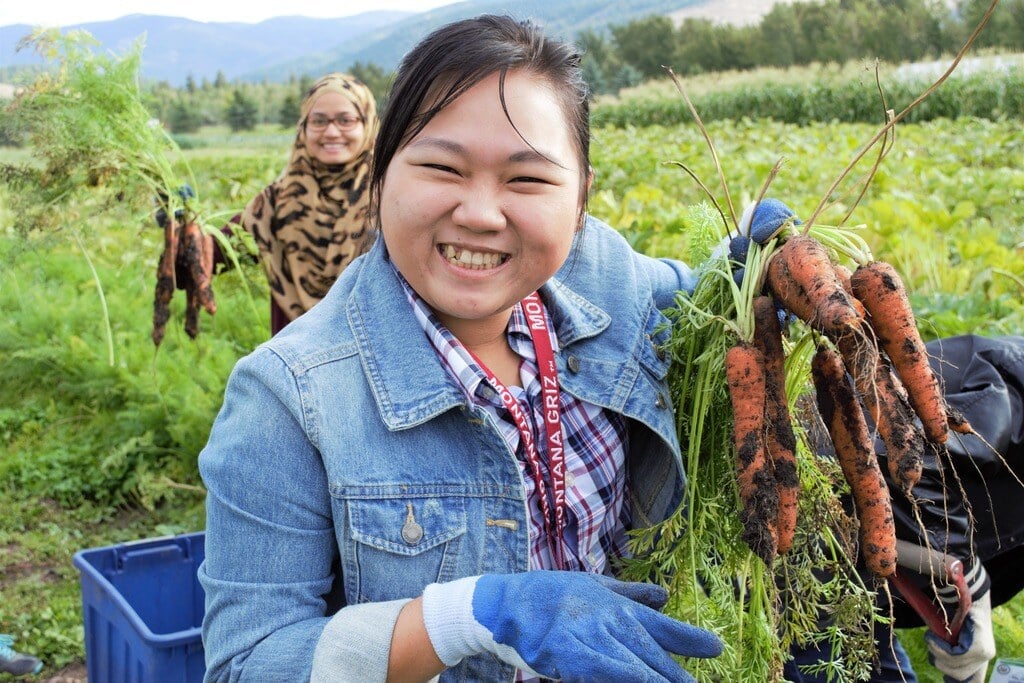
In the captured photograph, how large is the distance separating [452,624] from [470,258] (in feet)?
1.65

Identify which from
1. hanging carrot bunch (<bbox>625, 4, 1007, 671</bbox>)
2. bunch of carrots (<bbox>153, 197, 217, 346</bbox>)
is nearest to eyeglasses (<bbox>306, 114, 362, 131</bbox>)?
bunch of carrots (<bbox>153, 197, 217, 346</bbox>)

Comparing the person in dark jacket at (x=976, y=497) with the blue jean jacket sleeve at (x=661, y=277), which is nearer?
the blue jean jacket sleeve at (x=661, y=277)

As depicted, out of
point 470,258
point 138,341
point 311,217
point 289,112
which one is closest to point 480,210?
point 470,258

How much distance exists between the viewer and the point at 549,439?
59.2 inches

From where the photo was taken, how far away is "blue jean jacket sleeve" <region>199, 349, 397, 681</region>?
4.31 feet

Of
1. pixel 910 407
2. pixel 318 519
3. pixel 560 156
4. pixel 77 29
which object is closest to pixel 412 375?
pixel 318 519

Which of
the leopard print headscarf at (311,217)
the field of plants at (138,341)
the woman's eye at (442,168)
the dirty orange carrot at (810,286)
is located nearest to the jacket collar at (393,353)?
the woman's eye at (442,168)

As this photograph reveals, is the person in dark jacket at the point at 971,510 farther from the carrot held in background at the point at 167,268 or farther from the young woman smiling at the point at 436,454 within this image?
the carrot held in background at the point at 167,268

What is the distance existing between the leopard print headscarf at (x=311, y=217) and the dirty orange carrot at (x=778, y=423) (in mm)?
2497

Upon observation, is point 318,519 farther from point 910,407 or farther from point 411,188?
point 910,407

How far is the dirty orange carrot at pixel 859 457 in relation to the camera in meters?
1.49

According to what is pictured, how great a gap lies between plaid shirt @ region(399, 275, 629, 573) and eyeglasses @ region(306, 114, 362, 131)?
94.6 inches

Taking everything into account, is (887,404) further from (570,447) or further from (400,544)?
(400,544)

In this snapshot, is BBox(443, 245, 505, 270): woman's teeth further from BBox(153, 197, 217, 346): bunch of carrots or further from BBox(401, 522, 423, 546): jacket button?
BBox(153, 197, 217, 346): bunch of carrots
